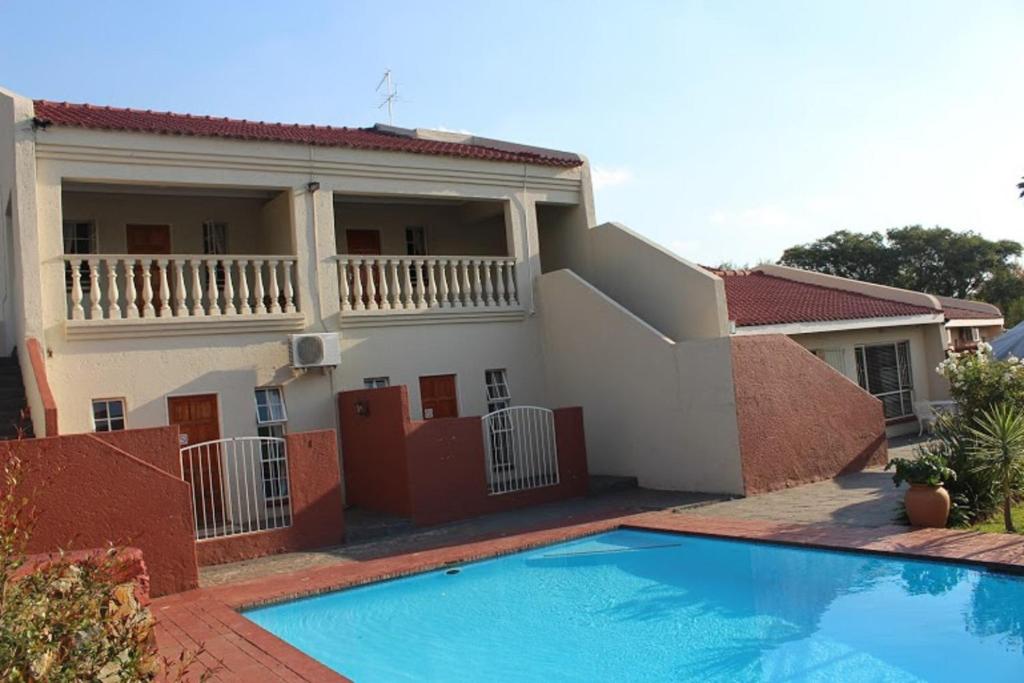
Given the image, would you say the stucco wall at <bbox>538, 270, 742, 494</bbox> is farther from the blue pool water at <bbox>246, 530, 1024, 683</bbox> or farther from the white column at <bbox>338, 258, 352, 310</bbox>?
the white column at <bbox>338, 258, 352, 310</bbox>

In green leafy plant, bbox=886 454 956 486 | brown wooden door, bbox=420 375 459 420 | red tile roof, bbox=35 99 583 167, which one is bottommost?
green leafy plant, bbox=886 454 956 486

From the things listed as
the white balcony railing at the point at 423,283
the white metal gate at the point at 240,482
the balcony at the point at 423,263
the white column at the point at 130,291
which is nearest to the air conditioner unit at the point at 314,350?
the balcony at the point at 423,263

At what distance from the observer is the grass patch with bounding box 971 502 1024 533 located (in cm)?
1011

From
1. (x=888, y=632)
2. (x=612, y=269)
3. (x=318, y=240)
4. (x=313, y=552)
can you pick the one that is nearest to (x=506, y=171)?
(x=612, y=269)

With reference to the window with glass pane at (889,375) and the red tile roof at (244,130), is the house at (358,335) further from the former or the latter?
the window with glass pane at (889,375)

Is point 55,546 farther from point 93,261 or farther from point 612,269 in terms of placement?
point 612,269

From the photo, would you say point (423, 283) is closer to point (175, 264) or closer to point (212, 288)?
point (212, 288)

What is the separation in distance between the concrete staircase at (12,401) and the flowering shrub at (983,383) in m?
13.4

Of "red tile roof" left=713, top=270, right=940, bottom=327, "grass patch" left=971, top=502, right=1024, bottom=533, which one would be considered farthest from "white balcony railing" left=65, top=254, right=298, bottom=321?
"grass patch" left=971, top=502, right=1024, bottom=533

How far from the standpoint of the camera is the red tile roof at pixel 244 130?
13.2m

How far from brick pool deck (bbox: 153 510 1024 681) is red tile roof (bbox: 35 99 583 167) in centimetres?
745

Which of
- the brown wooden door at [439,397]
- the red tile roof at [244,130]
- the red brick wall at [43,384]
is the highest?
the red tile roof at [244,130]

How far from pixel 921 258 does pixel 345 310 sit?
40234mm

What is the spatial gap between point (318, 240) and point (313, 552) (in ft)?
18.8
